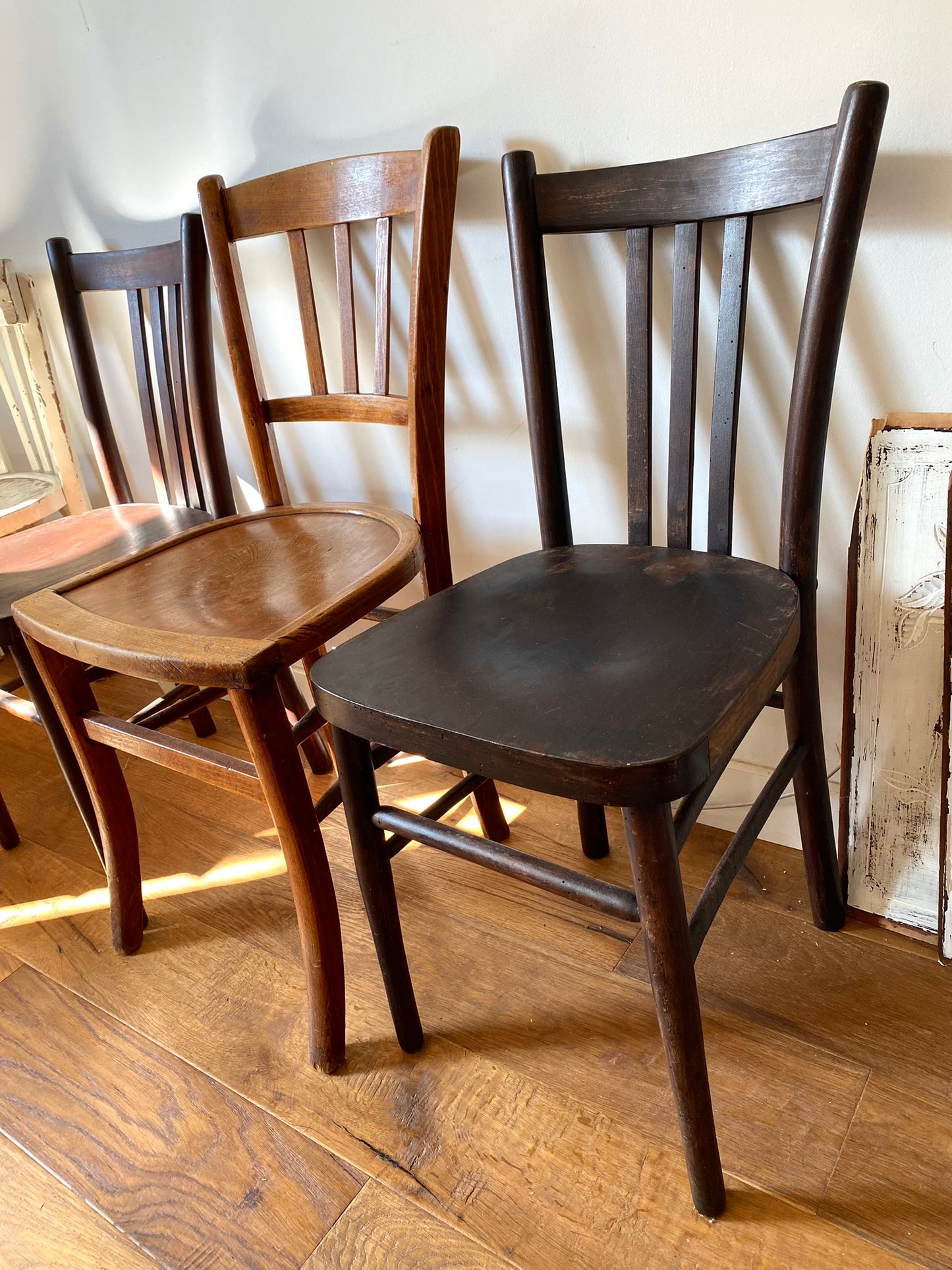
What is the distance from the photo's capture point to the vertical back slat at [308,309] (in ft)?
3.74

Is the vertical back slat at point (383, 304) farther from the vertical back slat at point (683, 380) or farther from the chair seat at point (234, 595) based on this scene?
the vertical back slat at point (683, 380)

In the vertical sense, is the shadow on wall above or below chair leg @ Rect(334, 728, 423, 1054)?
above

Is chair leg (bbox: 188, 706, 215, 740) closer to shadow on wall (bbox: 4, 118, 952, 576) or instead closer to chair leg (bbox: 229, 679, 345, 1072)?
shadow on wall (bbox: 4, 118, 952, 576)

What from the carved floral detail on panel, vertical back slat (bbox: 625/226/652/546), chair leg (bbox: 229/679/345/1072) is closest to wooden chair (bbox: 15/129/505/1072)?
chair leg (bbox: 229/679/345/1072)

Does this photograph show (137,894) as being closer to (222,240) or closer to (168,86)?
(222,240)

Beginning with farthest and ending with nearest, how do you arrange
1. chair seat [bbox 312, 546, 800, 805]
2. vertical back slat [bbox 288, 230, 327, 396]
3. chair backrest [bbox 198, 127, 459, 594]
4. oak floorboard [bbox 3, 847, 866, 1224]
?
vertical back slat [bbox 288, 230, 327, 396] < chair backrest [bbox 198, 127, 459, 594] < oak floorboard [bbox 3, 847, 866, 1224] < chair seat [bbox 312, 546, 800, 805]

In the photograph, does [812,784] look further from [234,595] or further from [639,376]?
[234,595]

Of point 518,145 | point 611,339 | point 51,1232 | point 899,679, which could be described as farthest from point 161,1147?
point 518,145

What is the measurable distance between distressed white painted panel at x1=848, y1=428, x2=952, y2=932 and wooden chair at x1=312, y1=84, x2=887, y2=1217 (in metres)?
0.08

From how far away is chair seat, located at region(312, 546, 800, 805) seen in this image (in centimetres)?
65

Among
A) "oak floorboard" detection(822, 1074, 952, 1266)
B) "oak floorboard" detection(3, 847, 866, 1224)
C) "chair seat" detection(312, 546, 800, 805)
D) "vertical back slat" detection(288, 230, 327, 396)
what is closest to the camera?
"chair seat" detection(312, 546, 800, 805)

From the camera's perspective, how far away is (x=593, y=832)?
48.2 inches

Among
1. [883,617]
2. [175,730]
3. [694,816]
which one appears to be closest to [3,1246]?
[694,816]

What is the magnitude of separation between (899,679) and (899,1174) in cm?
49
